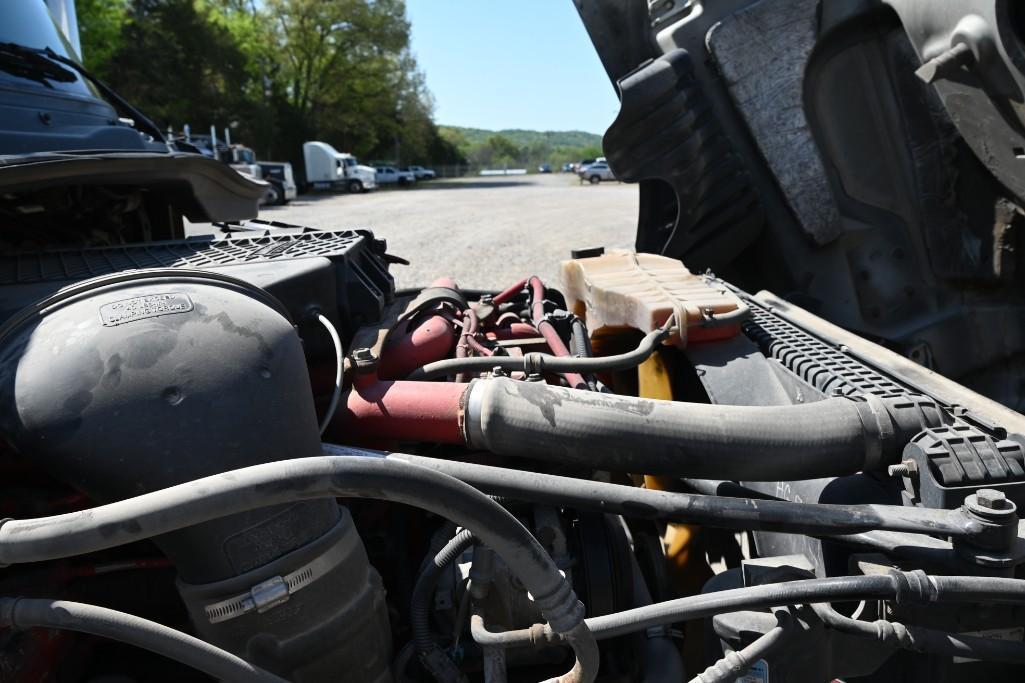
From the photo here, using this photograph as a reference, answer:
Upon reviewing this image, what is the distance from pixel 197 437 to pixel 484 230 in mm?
14103

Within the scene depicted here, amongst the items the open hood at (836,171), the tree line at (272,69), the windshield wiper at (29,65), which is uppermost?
the tree line at (272,69)

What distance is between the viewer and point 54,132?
2.52 m

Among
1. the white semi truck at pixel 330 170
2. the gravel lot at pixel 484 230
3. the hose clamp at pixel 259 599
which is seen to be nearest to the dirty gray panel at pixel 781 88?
the hose clamp at pixel 259 599

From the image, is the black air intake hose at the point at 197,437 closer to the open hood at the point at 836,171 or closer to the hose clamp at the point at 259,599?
the hose clamp at the point at 259,599

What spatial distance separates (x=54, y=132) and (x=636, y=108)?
2.08m

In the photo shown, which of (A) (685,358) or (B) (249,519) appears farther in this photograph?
(A) (685,358)

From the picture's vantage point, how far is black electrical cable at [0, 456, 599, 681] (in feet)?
3.27

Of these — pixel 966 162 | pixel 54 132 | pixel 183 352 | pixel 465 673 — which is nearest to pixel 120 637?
pixel 183 352

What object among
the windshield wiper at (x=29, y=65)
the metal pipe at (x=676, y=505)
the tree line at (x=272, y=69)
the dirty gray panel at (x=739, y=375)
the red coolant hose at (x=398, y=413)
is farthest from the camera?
the tree line at (x=272, y=69)

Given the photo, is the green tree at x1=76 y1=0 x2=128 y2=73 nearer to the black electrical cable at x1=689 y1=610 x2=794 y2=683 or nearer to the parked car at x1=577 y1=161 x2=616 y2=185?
the parked car at x1=577 y1=161 x2=616 y2=185

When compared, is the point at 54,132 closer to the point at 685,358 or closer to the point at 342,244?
the point at 342,244

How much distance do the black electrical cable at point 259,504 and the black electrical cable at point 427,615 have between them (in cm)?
35

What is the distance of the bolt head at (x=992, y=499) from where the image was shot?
47.3 inches

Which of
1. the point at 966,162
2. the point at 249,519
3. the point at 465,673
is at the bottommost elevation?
the point at 465,673
